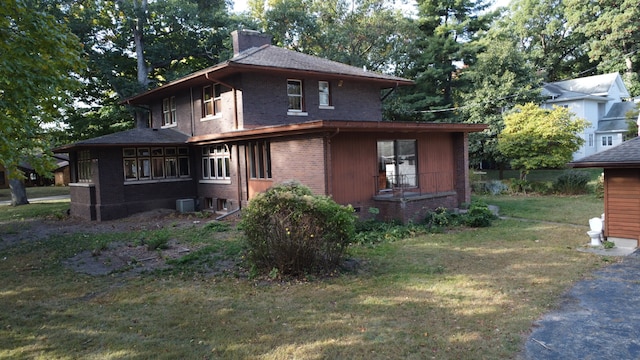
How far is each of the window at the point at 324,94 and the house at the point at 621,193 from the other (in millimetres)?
10681

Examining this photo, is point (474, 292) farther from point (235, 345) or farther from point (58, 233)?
point (58, 233)

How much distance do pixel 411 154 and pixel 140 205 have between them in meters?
11.1

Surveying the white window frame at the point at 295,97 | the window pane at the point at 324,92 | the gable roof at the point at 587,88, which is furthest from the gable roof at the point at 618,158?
the gable roof at the point at 587,88

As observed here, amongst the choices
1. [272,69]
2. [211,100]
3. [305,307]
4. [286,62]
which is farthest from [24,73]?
[286,62]

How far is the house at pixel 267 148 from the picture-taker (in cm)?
1352

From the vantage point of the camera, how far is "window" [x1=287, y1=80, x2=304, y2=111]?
17734mm

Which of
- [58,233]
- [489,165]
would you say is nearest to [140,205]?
[58,233]

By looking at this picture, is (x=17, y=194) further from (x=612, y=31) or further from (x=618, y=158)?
(x=612, y=31)

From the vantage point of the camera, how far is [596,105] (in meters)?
36.3

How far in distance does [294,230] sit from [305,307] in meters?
1.66

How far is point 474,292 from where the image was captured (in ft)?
22.0

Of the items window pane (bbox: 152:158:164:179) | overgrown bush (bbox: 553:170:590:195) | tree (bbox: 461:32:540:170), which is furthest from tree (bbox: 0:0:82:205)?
tree (bbox: 461:32:540:170)

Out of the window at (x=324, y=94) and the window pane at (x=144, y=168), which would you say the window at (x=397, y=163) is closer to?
the window at (x=324, y=94)

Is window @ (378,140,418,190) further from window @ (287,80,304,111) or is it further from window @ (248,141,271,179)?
window @ (287,80,304,111)
